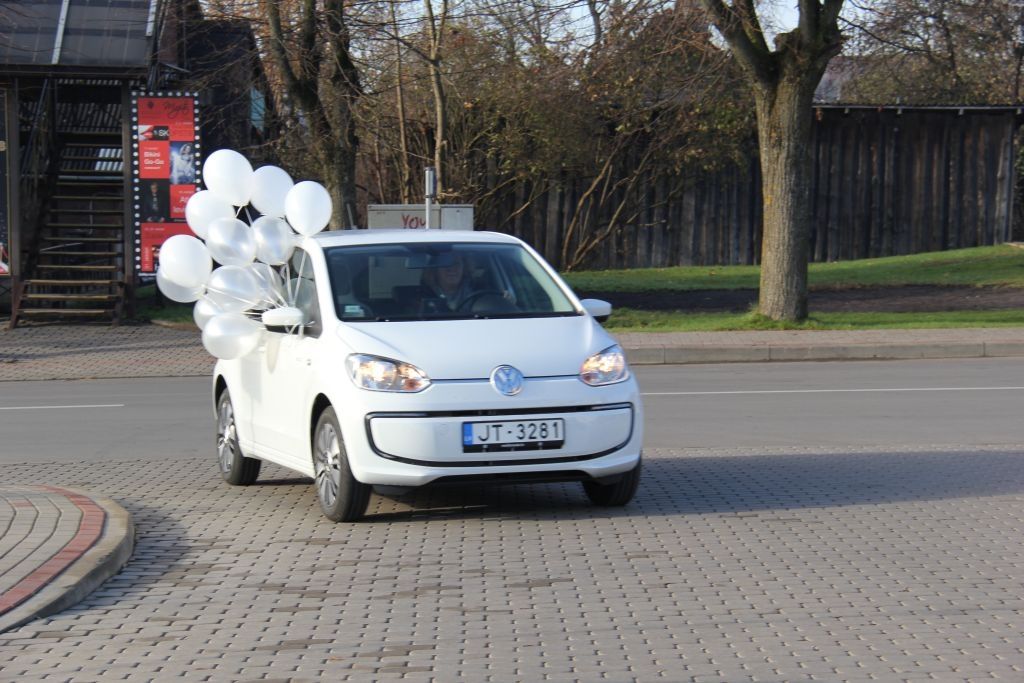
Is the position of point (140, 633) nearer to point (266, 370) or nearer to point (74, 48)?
point (266, 370)

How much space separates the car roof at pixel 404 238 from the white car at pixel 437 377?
2 centimetres

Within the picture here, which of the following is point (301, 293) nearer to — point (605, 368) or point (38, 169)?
point (605, 368)

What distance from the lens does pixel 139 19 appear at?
22359 millimetres

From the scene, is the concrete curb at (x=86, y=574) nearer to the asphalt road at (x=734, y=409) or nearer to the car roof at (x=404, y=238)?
the car roof at (x=404, y=238)

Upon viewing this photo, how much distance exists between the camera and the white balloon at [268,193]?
373 inches

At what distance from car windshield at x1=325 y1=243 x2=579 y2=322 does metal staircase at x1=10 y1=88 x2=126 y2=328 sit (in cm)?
1460

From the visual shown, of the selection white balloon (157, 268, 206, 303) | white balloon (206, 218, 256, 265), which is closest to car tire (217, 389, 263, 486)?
white balloon (157, 268, 206, 303)

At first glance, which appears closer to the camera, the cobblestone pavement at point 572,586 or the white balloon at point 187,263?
the cobblestone pavement at point 572,586

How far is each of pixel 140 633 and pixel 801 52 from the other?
15270 mm

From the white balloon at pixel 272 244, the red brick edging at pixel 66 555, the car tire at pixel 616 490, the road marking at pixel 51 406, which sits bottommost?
the road marking at pixel 51 406

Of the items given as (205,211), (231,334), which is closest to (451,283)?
(231,334)

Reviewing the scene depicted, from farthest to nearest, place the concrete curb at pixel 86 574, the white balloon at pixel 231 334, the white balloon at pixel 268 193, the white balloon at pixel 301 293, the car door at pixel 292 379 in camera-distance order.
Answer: the white balloon at pixel 268 193
the white balloon at pixel 231 334
the white balloon at pixel 301 293
the car door at pixel 292 379
the concrete curb at pixel 86 574

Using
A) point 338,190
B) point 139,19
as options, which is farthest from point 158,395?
point 139,19

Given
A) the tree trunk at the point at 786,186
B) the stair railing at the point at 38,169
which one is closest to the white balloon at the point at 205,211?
the tree trunk at the point at 786,186
